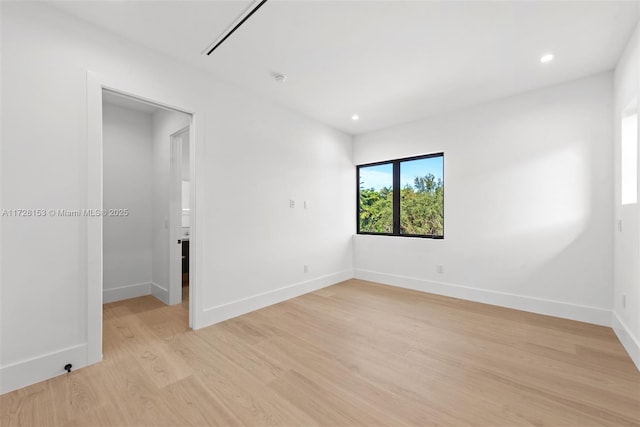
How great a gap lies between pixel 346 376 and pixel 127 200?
3744 millimetres

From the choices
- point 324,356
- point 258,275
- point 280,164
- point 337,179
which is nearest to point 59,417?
point 324,356

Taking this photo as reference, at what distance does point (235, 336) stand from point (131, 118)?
3424 millimetres

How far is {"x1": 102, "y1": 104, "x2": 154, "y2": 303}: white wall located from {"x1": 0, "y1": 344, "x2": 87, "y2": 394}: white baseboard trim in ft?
5.78

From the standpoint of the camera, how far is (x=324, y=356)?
2227mm

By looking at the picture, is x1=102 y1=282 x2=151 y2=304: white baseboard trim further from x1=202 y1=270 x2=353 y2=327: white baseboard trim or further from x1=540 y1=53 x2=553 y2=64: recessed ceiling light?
x1=540 y1=53 x2=553 y2=64: recessed ceiling light

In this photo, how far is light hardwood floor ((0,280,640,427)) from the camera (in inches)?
61.9

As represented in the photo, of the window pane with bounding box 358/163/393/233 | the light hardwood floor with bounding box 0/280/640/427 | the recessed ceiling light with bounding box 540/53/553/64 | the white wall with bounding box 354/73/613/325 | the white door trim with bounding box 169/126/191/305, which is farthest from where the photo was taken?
the window pane with bounding box 358/163/393/233

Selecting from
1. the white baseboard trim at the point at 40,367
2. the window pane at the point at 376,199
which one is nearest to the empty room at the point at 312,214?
the white baseboard trim at the point at 40,367

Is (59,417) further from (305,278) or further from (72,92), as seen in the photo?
(305,278)

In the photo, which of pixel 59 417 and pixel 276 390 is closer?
pixel 59 417

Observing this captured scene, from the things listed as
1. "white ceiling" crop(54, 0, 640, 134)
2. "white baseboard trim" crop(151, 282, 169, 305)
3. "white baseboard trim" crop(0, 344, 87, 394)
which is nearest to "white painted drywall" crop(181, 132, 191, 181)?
"white ceiling" crop(54, 0, 640, 134)

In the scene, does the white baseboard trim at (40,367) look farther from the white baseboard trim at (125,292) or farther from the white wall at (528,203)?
the white wall at (528,203)

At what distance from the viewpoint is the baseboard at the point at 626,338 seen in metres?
2.07

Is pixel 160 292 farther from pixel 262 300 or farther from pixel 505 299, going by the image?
pixel 505 299
